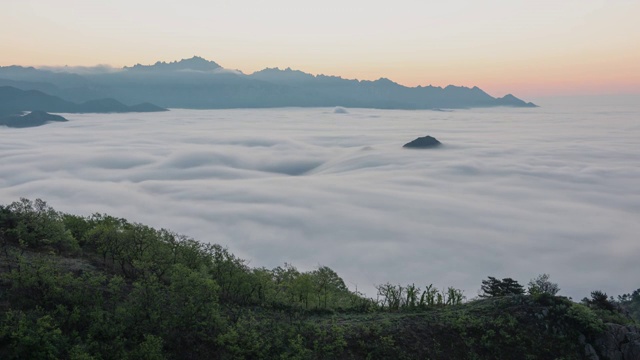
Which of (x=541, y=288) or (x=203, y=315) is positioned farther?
(x=541, y=288)

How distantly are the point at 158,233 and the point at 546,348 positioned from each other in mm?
31647

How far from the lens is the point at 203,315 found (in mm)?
28375

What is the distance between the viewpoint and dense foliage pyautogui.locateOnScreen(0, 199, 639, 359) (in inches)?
1009

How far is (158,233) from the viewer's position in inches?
1676

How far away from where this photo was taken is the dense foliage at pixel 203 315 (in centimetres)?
2562

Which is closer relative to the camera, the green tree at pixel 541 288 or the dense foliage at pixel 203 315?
A: the dense foliage at pixel 203 315

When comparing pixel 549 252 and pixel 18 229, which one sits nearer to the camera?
pixel 18 229

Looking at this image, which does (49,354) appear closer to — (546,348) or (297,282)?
(297,282)

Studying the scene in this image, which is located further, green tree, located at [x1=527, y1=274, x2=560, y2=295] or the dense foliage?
green tree, located at [x1=527, y1=274, x2=560, y2=295]

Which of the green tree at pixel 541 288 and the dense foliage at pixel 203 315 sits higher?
the dense foliage at pixel 203 315

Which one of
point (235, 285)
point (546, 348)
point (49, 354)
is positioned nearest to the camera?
point (49, 354)

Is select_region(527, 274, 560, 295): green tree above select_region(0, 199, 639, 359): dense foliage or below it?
below

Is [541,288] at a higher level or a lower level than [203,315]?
lower

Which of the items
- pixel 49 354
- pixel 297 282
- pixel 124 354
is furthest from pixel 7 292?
pixel 297 282
